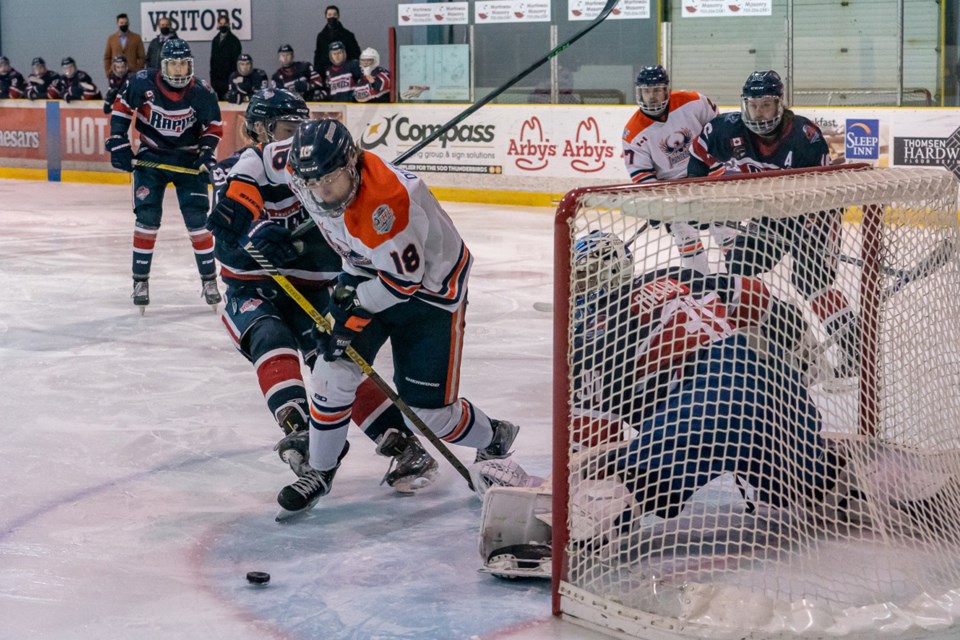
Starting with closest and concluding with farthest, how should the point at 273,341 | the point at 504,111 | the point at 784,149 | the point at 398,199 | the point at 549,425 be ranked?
the point at 398,199 → the point at 273,341 → the point at 549,425 → the point at 784,149 → the point at 504,111

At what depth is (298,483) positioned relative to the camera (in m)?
3.19

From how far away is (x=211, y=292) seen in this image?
6137 millimetres

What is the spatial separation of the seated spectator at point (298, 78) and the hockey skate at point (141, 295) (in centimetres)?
613

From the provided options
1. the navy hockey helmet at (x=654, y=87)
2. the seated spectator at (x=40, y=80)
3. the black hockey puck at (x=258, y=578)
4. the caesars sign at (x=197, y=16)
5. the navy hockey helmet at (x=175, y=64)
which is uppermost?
the caesars sign at (x=197, y=16)

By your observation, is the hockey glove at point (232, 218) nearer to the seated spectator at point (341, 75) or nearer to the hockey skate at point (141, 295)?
the hockey skate at point (141, 295)

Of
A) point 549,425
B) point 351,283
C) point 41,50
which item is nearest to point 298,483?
point 351,283

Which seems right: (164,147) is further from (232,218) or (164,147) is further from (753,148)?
Answer: (753,148)

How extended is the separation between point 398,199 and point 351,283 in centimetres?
33

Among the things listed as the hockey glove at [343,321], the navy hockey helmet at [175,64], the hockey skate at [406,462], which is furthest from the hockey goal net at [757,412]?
the navy hockey helmet at [175,64]

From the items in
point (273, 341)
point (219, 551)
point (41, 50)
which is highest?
point (41, 50)

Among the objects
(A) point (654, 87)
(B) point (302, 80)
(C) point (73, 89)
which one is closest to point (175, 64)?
(A) point (654, 87)

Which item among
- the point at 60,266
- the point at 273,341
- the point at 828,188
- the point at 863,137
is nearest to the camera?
the point at 828,188

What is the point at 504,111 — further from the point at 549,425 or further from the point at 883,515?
the point at 883,515

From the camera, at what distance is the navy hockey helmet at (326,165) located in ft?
9.21
